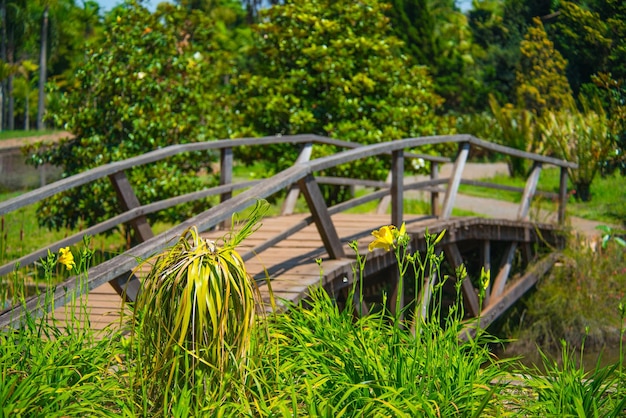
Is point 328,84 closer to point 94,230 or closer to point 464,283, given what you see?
point 464,283

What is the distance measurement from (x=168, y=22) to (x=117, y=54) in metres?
0.83

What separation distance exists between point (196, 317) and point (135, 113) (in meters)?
7.46

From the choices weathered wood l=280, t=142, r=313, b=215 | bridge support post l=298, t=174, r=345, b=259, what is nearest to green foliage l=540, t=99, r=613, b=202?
weathered wood l=280, t=142, r=313, b=215

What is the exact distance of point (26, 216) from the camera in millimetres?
13898

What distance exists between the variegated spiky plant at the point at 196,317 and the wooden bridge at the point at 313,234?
0.16 meters

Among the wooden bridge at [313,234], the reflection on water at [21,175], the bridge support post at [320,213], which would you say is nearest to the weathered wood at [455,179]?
the wooden bridge at [313,234]

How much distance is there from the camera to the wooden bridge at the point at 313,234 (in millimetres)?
4434

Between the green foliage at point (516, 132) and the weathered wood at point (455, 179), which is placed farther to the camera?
the green foliage at point (516, 132)

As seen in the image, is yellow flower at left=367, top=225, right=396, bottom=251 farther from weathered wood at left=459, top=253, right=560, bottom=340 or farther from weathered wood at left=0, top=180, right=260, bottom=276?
weathered wood at left=459, top=253, right=560, bottom=340

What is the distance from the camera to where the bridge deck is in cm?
521

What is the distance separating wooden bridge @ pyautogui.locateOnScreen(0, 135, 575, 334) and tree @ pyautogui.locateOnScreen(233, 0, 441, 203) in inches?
89.5

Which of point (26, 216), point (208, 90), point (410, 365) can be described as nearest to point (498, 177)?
→ point (208, 90)

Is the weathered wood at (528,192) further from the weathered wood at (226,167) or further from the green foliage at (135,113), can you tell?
the green foliage at (135,113)

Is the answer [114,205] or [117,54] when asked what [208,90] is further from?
[114,205]
